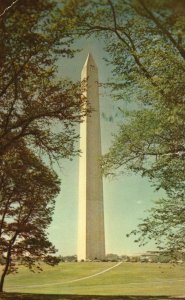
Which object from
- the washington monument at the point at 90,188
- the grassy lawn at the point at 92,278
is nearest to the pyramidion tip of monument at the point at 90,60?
the washington monument at the point at 90,188

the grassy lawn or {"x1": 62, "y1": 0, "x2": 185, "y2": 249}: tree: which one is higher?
{"x1": 62, "y1": 0, "x2": 185, "y2": 249}: tree

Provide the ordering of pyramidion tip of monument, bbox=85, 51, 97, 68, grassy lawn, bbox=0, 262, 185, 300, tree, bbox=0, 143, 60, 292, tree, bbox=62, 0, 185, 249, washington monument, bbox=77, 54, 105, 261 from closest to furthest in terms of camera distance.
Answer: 1. tree, bbox=62, 0, 185, 249
2. tree, bbox=0, 143, 60, 292
3. grassy lawn, bbox=0, 262, 185, 300
4. pyramidion tip of monument, bbox=85, 51, 97, 68
5. washington monument, bbox=77, 54, 105, 261

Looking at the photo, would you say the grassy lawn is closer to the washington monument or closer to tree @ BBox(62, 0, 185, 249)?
the washington monument

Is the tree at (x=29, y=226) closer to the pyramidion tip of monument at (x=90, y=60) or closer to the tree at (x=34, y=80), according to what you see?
the tree at (x=34, y=80)

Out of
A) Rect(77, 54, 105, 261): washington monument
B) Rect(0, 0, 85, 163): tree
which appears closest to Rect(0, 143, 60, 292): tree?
Rect(0, 0, 85, 163): tree

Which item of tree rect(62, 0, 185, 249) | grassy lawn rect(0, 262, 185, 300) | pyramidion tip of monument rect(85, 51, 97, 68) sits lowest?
grassy lawn rect(0, 262, 185, 300)

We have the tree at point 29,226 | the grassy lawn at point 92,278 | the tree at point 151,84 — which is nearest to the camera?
the tree at point 151,84

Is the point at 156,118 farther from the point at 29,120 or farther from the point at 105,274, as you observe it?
the point at 105,274

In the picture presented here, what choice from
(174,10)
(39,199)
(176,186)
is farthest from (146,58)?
(39,199)

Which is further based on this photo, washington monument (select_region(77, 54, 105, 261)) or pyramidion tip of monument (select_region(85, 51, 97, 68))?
washington monument (select_region(77, 54, 105, 261))
